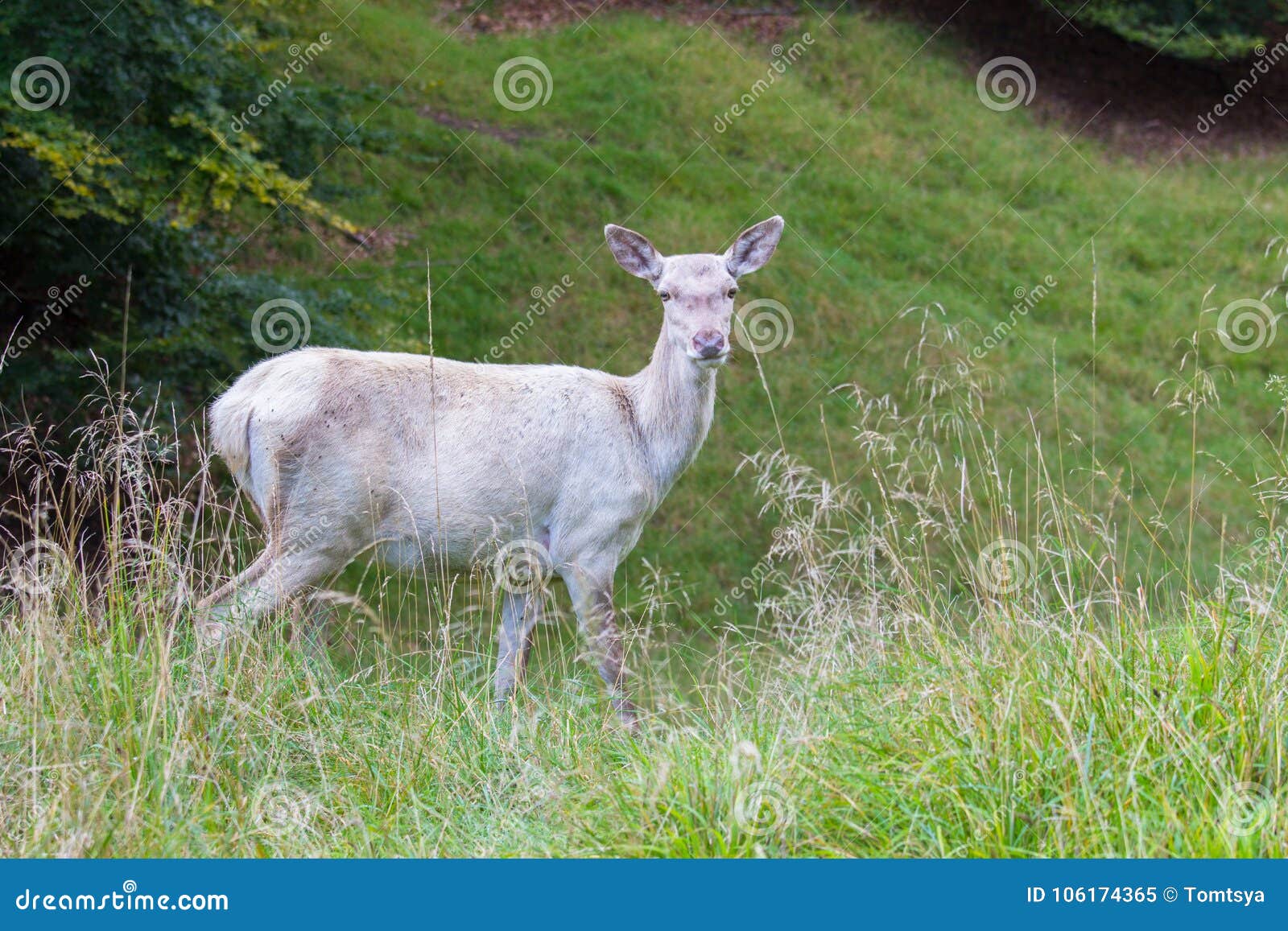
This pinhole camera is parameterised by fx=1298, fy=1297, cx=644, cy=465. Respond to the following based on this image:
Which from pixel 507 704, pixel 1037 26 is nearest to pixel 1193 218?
pixel 1037 26

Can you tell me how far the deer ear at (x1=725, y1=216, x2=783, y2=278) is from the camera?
670cm

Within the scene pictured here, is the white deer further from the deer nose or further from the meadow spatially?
the meadow

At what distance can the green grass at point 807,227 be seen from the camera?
12914mm

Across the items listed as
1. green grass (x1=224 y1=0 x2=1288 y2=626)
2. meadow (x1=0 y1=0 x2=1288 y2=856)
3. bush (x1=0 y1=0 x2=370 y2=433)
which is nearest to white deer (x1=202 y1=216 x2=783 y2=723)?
meadow (x1=0 y1=0 x2=1288 y2=856)

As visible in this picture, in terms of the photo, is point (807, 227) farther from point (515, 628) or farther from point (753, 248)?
point (515, 628)

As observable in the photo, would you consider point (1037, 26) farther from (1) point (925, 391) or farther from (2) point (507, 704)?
(2) point (507, 704)

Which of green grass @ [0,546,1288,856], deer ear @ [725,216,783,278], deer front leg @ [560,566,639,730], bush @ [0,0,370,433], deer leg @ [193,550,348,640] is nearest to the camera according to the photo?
green grass @ [0,546,1288,856]

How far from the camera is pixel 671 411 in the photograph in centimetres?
673

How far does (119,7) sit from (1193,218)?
14610 mm

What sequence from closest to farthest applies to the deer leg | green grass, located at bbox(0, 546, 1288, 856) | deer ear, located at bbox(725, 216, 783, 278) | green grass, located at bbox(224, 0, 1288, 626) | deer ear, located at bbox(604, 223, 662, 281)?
green grass, located at bbox(0, 546, 1288, 856) → the deer leg → deer ear, located at bbox(604, 223, 662, 281) → deer ear, located at bbox(725, 216, 783, 278) → green grass, located at bbox(224, 0, 1288, 626)

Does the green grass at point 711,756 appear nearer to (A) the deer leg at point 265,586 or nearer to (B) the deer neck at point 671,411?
(A) the deer leg at point 265,586

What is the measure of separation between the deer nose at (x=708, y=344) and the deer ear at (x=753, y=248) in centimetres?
77

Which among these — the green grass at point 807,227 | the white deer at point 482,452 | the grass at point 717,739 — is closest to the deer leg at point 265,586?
the white deer at point 482,452

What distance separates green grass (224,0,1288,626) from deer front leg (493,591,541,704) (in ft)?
13.0
